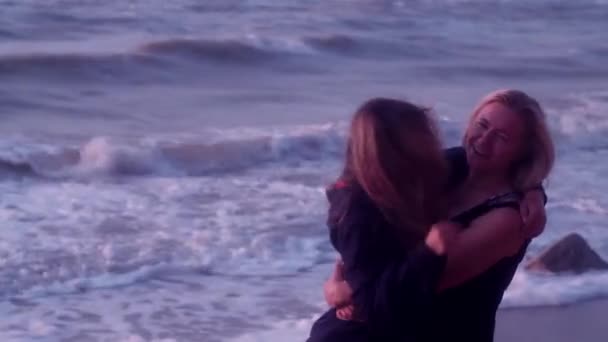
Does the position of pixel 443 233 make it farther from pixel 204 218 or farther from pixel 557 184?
pixel 557 184

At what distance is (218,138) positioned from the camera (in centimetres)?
1260

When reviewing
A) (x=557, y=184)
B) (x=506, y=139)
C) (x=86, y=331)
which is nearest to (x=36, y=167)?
(x=557, y=184)

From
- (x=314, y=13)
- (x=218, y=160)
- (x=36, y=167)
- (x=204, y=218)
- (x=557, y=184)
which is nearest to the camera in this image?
(x=204, y=218)

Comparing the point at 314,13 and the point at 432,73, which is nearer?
the point at 432,73

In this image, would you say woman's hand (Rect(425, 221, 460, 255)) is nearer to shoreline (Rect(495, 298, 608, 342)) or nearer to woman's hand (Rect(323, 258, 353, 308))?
woman's hand (Rect(323, 258, 353, 308))

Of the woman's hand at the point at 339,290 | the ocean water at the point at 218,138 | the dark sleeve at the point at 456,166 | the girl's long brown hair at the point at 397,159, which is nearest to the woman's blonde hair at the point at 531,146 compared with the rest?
the dark sleeve at the point at 456,166

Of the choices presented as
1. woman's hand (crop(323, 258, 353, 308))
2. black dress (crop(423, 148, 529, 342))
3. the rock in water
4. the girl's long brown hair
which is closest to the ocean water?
the rock in water

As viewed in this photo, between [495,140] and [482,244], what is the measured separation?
268 millimetres

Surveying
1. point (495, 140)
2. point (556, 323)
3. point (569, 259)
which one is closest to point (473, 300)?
point (495, 140)

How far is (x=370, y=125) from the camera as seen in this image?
9.27 feet

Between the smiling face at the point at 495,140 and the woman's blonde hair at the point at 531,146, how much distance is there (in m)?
0.01

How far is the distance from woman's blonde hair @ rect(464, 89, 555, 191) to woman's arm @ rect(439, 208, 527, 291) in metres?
0.11

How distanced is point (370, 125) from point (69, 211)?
250 inches

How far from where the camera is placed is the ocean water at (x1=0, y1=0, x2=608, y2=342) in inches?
273
